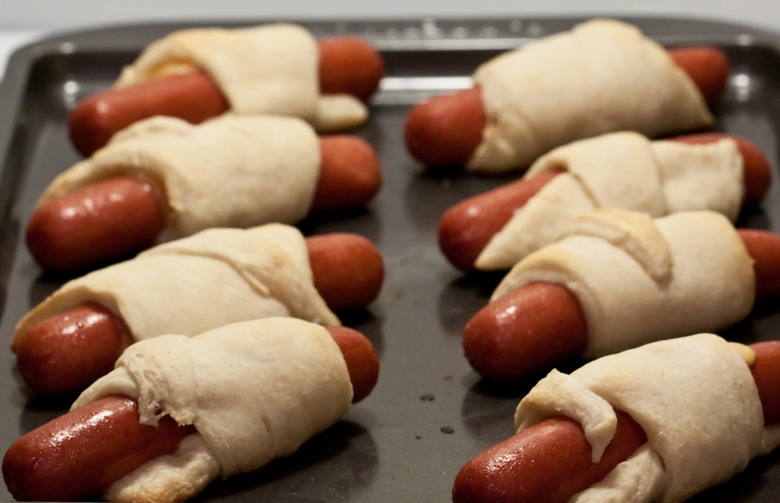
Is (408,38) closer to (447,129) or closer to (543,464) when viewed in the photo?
(447,129)

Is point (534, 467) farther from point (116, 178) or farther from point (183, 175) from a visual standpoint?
point (116, 178)

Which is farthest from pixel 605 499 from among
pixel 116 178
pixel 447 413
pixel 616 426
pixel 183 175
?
pixel 116 178

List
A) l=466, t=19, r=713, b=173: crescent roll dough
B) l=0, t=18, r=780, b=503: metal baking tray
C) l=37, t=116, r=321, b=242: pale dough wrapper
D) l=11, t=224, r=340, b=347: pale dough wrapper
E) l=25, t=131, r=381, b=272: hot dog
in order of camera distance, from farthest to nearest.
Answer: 1. l=466, t=19, r=713, b=173: crescent roll dough
2. l=37, t=116, r=321, b=242: pale dough wrapper
3. l=25, t=131, r=381, b=272: hot dog
4. l=11, t=224, r=340, b=347: pale dough wrapper
5. l=0, t=18, r=780, b=503: metal baking tray

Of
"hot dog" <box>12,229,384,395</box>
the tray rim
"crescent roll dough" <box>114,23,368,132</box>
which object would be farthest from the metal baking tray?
"crescent roll dough" <box>114,23,368,132</box>

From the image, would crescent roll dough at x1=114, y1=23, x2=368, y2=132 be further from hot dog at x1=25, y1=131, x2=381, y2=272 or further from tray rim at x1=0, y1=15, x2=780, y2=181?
hot dog at x1=25, y1=131, x2=381, y2=272

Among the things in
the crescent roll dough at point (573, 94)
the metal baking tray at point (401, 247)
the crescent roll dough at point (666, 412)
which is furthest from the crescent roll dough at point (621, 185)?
the crescent roll dough at point (666, 412)

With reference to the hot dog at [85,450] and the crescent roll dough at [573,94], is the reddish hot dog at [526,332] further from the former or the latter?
the crescent roll dough at [573,94]

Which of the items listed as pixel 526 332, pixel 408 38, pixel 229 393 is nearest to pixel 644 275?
pixel 526 332
